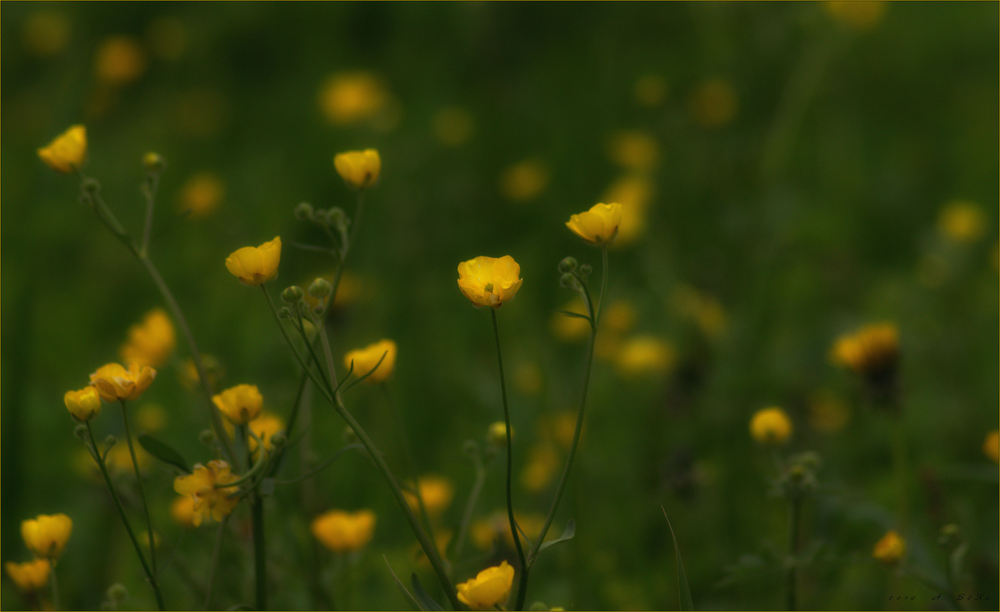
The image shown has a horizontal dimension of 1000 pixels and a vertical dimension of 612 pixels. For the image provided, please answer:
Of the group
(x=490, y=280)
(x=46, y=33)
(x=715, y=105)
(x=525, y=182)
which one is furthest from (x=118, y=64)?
(x=490, y=280)

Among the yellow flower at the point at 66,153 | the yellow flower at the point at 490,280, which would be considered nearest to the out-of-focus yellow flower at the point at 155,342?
the yellow flower at the point at 66,153

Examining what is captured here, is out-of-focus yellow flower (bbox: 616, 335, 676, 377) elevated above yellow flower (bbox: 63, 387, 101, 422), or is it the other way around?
yellow flower (bbox: 63, 387, 101, 422)

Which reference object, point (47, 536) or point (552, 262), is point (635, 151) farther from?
point (47, 536)

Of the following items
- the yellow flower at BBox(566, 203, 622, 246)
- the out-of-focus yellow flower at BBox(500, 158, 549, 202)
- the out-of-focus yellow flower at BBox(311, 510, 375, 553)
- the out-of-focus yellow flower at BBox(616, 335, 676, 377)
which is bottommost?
the out-of-focus yellow flower at BBox(616, 335, 676, 377)

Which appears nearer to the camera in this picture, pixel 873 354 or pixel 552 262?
pixel 873 354

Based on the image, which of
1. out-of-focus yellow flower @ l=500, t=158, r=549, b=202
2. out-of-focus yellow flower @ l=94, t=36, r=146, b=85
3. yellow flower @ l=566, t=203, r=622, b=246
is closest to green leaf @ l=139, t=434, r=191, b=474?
yellow flower @ l=566, t=203, r=622, b=246

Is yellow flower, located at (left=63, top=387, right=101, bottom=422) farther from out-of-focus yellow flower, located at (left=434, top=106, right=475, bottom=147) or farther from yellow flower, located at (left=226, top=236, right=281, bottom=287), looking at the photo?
out-of-focus yellow flower, located at (left=434, top=106, right=475, bottom=147)
